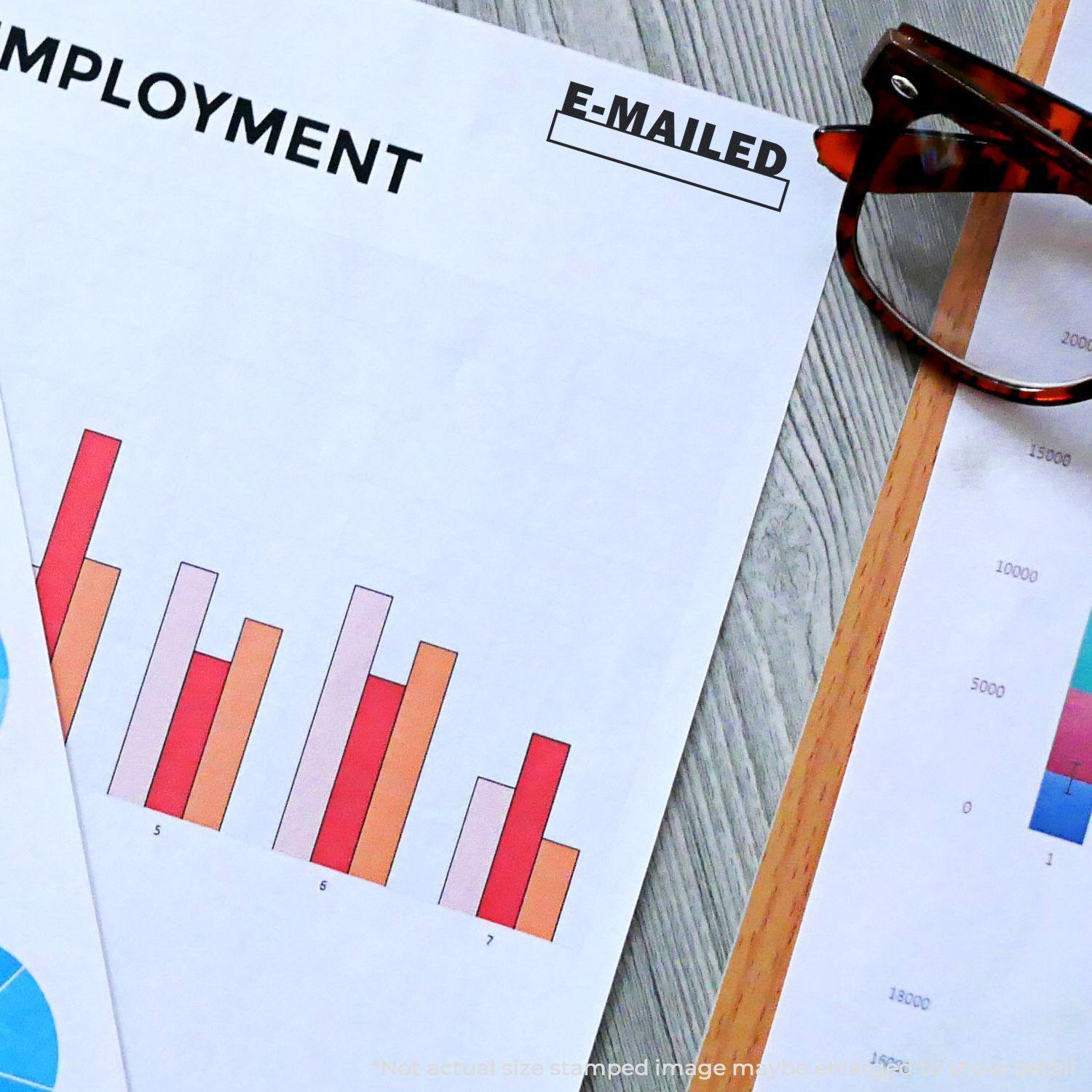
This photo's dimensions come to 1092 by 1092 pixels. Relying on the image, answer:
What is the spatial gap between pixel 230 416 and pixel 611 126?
0.57ft

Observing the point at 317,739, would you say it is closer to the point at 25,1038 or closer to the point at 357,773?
the point at 357,773

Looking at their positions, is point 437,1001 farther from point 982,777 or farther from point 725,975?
point 982,777

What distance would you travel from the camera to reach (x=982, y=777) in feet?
1.10

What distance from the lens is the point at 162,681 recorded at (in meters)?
0.35

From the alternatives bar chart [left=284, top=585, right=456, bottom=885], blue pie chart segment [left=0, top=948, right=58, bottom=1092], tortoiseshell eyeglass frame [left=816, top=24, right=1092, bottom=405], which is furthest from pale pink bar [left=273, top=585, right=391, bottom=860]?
tortoiseshell eyeglass frame [left=816, top=24, right=1092, bottom=405]

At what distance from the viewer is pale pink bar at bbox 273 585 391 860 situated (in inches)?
13.5

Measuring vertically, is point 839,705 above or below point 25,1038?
above

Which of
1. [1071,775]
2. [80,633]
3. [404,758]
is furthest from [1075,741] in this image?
[80,633]

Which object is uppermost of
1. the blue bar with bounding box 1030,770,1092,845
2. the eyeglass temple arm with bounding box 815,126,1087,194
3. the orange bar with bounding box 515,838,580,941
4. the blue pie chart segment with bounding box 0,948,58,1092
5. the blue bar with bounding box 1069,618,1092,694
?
the eyeglass temple arm with bounding box 815,126,1087,194

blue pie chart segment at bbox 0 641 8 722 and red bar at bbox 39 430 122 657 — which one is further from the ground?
red bar at bbox 39 430 122 657

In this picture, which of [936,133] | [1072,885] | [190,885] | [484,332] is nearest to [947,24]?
[936,133]

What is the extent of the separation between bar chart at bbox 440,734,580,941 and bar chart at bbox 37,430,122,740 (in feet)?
0.50

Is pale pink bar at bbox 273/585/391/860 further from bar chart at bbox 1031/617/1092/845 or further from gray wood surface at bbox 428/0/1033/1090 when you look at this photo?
bar chart at bbox 1031/617/1092/845

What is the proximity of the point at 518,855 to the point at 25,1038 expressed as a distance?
0.19 meters
